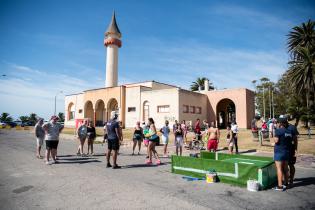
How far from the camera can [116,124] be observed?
7.86 m

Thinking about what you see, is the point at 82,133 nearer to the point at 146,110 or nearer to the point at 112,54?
the point at 146,110

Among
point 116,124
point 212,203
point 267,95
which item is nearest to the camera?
point 212,203

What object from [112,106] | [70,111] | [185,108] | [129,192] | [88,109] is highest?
[112,106]

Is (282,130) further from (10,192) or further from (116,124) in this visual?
(10,192)

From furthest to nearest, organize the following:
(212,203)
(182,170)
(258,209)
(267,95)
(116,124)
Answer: (267,95) < (116,124) < (182,170) < (212,203) < (258,209)

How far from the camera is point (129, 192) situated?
202 inches

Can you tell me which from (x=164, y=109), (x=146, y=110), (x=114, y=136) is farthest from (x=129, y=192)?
(x=146, y=110)

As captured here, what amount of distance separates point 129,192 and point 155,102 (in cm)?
2540

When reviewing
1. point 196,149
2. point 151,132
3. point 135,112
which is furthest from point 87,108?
point 151,132

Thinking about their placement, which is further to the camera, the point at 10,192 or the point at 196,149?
the point at 196,149

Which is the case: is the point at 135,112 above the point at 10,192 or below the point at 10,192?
above

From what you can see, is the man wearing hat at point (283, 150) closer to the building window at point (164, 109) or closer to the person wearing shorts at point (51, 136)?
the person wearing shorts at point (51, 136)

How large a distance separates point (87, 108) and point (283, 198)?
39.4 meters

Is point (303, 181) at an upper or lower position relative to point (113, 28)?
lower
